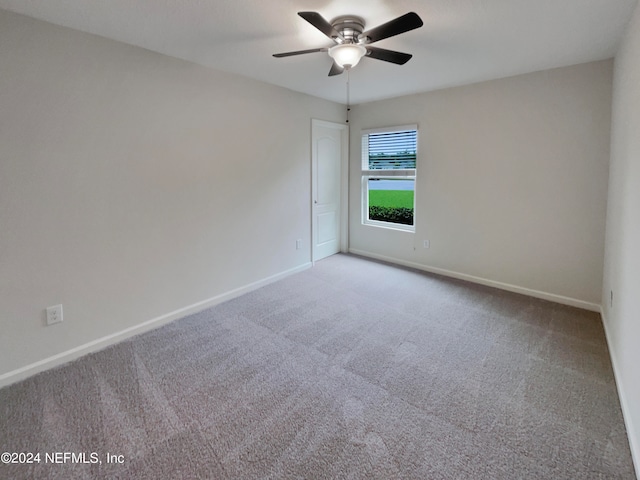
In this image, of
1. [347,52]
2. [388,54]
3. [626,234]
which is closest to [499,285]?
[626,234]

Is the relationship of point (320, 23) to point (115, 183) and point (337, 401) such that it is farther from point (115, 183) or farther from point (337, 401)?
point (337, 401)

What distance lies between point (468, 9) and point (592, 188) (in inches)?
86.4

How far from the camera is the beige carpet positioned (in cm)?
156

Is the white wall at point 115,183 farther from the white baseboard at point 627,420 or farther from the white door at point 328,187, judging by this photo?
the white baseboard at point 627,420

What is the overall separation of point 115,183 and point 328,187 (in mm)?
2957

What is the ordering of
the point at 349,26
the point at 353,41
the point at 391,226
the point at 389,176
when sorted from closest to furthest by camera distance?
1. the point at 349,26
2. the point at 353,41
3. the point at 389,176
4. the point at 391,226

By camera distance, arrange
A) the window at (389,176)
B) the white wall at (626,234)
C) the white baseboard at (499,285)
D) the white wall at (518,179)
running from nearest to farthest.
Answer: the white wall at (626,234) → the white wall at (518,179) → the white baseboard at (499,285) → the window at (389,176)

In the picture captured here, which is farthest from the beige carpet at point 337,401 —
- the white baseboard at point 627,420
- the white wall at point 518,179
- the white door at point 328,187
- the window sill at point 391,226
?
the white door at point 328,187

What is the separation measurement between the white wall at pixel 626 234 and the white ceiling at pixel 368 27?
35 centimetres

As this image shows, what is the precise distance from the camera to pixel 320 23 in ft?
5.97

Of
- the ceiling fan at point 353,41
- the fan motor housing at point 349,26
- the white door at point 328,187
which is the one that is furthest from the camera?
the white door at point 328,187

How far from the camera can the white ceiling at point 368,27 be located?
1.97m

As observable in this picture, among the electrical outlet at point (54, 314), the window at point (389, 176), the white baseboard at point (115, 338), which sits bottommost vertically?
the white baseboard at point (115, 338)

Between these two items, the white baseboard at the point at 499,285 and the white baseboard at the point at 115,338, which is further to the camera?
the white baseboard at the point at 499,285
